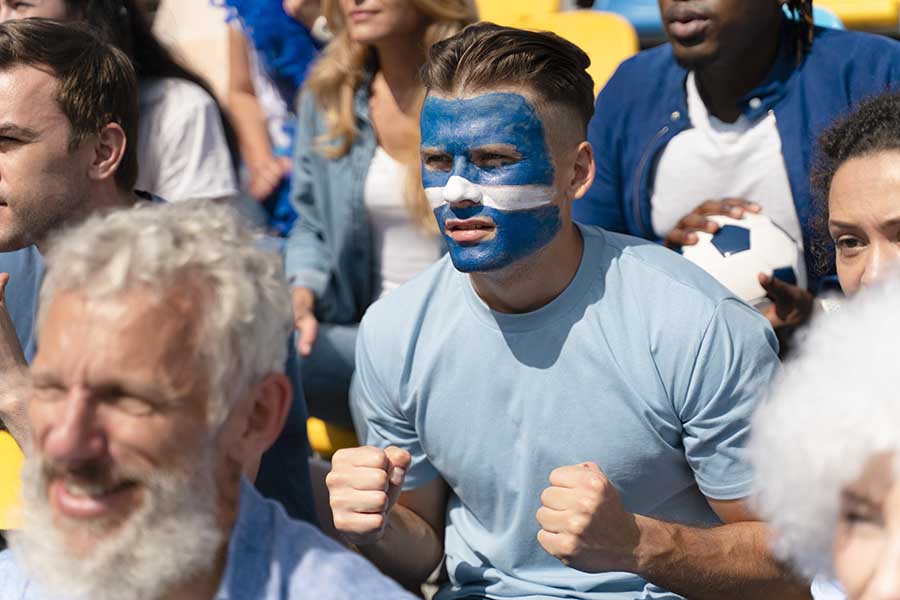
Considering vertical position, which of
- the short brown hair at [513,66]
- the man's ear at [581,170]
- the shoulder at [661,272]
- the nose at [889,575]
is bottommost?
the shoulder at [661,272]

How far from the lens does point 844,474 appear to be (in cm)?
144

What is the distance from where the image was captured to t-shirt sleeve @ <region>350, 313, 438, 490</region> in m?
2.60

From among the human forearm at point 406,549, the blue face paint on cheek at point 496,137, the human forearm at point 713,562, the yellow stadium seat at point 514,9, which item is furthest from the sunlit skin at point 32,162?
the yellow stadium seat at point 514,9

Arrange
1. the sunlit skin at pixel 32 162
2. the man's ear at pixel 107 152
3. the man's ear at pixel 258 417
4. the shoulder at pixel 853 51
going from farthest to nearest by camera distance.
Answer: the shoulder at pixel 853 51, the man's ear at pixel 107 152, the sunlit skin at pixel 32 162, the man's ear at pixel 258 417

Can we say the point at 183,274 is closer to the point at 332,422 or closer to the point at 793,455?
the point at 793,455

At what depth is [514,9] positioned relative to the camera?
4.99m

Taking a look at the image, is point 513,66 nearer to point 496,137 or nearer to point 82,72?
point 496,137

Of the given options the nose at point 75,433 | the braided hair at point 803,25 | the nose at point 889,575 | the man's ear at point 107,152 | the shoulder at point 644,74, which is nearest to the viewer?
the nose at point 889,575

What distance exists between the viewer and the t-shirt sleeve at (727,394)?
93.4 inches

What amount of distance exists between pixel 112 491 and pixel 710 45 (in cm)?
209

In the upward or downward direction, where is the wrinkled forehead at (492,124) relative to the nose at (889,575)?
downward

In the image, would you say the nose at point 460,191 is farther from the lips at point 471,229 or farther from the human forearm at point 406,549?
the human forearm at point 406,549

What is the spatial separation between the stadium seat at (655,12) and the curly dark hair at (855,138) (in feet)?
7.35

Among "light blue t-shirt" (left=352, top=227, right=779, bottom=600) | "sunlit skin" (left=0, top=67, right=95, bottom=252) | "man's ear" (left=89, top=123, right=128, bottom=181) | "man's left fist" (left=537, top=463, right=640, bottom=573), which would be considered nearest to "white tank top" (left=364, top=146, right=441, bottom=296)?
"man's ear" (left=89, top=123, right=128, bottom=181)
